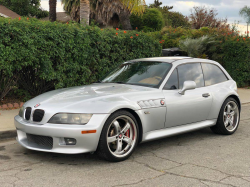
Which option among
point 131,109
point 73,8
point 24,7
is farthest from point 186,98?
point 24,7

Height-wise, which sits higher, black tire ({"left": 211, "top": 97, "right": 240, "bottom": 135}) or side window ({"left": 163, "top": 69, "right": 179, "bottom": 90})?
side window ({"left": 163, "top": 69, "right": 179, "bottom": 90})

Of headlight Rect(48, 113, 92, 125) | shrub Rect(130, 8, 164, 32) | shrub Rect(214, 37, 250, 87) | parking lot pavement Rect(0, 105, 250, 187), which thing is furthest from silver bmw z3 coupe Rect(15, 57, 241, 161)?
shrub Rect(130, 8, 164, 32)

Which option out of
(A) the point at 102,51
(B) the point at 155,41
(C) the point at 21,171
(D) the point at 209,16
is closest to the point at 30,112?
(C) the point at 21,171

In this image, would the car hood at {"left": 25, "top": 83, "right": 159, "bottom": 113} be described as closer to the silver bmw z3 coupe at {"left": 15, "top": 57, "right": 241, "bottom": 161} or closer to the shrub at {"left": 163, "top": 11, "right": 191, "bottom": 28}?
the silver bmw z3 coupe at {"left": 15, "top": 57, "right": 241, "bottom": 161}

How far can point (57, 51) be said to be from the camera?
8.91m

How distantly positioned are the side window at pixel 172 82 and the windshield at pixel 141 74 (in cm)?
12

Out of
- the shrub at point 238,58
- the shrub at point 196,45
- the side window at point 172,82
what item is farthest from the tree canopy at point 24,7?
the side window at point 172,82

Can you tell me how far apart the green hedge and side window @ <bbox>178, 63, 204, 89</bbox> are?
3.91 m

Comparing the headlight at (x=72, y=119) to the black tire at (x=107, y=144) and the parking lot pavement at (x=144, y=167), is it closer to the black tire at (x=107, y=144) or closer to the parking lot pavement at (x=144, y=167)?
the black tire at (x=107, y=144)

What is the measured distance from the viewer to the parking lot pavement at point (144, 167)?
4.18 m

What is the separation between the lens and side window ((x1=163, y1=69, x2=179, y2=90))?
574 cm

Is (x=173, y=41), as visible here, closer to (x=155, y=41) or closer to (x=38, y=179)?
(x=155, y=41)

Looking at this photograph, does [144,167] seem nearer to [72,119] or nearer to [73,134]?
[73,134]

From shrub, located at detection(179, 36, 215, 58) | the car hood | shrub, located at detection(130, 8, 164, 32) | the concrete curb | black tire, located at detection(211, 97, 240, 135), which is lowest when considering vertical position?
→ the concrete curb
